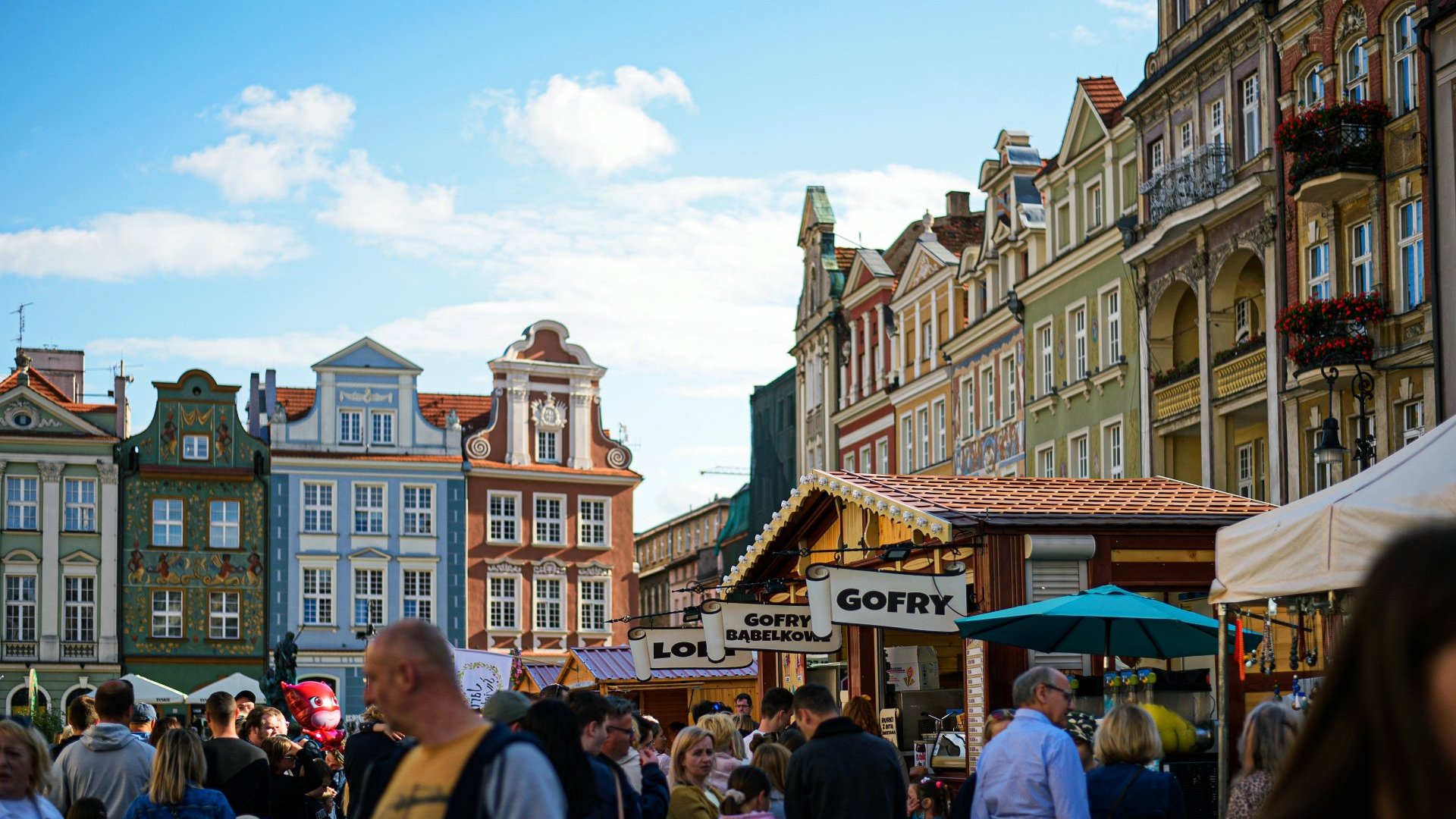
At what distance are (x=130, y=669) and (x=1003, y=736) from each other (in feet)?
164

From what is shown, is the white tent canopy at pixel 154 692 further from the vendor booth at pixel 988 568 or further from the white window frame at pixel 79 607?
the vendor booth at pixel 988 568

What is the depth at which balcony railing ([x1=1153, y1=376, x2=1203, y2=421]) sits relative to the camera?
3103 cm

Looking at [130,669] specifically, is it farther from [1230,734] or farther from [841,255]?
[1230,734]

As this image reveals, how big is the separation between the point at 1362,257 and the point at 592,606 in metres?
37.1

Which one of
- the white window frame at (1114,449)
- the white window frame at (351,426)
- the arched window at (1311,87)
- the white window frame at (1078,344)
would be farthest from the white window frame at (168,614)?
the arched window at (1311,87)

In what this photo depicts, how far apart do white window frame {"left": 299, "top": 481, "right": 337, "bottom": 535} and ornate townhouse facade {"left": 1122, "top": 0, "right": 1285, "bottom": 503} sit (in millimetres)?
31105

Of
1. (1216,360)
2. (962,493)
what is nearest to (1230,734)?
(962,493)

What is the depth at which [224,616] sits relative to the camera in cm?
5569

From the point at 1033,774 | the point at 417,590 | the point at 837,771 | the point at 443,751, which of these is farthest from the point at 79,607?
the point at 443,751

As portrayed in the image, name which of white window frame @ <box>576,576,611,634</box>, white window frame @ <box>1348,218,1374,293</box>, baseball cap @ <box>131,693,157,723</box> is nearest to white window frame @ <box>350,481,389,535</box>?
white window frame @ <box>576,576,611,634</box>

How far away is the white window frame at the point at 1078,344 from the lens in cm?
3616

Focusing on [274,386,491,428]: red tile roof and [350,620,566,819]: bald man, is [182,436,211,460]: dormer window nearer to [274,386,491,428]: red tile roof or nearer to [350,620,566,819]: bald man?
[274,386,491,428]: red tile roof

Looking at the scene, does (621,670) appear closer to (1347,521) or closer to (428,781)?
(1347,521)

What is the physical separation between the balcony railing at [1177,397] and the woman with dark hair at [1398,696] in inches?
1156
